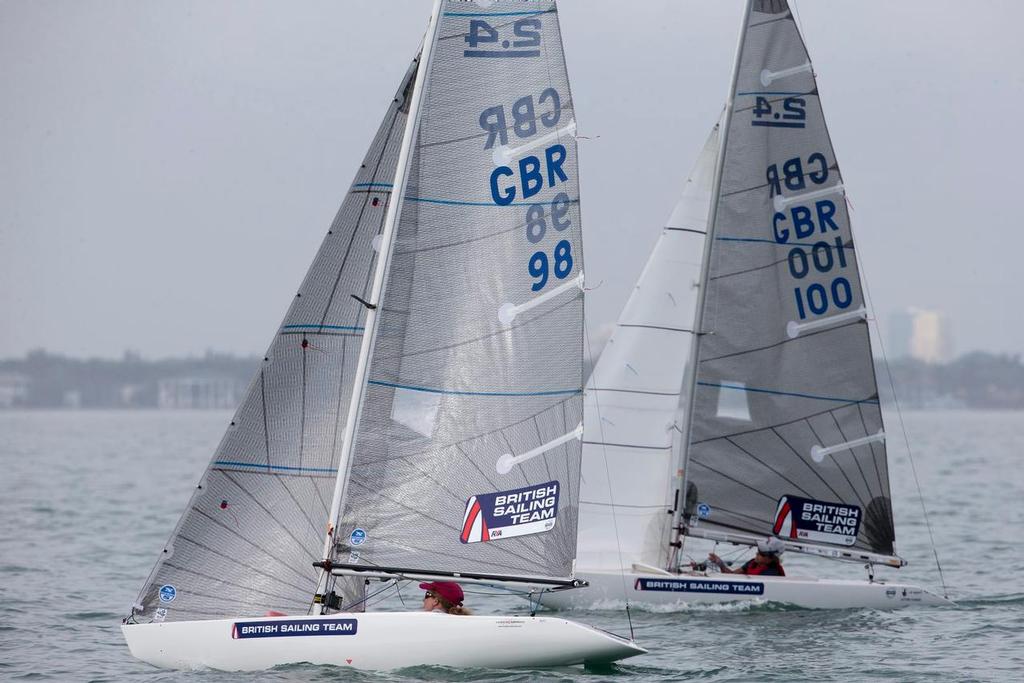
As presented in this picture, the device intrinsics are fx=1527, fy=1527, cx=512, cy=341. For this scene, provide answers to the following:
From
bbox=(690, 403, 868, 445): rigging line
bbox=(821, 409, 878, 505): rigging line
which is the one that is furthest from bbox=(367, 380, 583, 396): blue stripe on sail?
bbox=(821, 409, 878, 505): rigging line

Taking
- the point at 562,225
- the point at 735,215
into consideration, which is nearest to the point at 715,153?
the point at 735,215

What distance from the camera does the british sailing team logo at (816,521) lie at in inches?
755

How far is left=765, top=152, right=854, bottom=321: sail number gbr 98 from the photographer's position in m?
19.0

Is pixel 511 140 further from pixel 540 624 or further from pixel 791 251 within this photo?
pixel 791 251

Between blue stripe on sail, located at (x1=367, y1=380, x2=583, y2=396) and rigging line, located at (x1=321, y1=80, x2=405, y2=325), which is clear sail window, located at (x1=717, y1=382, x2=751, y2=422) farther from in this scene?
rigging line, located at (x1=321, y1=80, x2=405, y2=325)

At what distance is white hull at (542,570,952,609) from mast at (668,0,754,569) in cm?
73

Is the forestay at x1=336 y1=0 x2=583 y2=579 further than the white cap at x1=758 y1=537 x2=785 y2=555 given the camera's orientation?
No

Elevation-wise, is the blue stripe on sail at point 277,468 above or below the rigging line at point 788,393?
below

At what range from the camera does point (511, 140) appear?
13.0 metres

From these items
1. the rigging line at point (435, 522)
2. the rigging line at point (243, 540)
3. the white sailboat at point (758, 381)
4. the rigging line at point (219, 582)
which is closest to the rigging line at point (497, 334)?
the rigging line at point (435, 522)

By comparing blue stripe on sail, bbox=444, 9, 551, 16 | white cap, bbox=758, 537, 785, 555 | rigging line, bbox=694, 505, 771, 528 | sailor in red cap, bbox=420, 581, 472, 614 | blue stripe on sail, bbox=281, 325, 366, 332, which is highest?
blue stripe on sail, bbox=444, 9, 551, 16

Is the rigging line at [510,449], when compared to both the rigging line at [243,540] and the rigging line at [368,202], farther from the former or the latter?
the rigging line at [243,540]

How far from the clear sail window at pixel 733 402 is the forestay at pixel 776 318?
0.04ft

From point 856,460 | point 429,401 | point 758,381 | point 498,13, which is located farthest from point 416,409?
point 856,460
